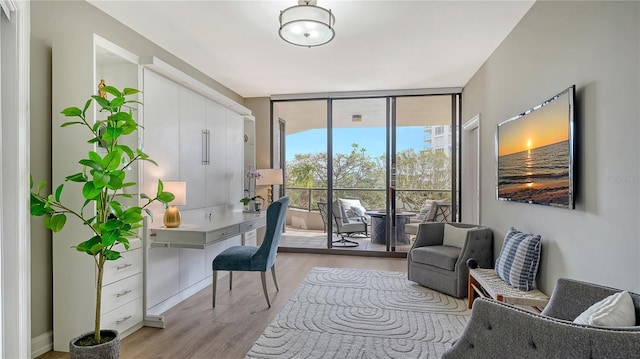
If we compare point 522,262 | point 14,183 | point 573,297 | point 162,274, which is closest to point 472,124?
point 522,262

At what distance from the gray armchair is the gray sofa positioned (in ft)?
6.64

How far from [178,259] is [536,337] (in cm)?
314

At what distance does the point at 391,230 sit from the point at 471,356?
4.19 m

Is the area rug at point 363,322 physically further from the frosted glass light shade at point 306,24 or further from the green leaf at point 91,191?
the frosted glass light shade at point 306,24

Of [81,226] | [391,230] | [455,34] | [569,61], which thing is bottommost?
[391,230]

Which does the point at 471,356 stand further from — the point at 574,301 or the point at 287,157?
the point at 287,157

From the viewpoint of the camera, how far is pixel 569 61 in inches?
86.5

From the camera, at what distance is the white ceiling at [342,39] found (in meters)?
2.73

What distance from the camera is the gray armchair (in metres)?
3.46

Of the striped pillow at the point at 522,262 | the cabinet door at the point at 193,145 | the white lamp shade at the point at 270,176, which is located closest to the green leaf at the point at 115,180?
the cabinet door at the point at 193,145

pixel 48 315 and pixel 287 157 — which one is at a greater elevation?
pixel 287 157

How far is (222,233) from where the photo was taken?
322 cm

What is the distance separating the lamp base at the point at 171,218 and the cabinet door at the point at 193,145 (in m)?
0.52

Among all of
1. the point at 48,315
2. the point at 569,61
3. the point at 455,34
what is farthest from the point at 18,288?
the point at 455,34
